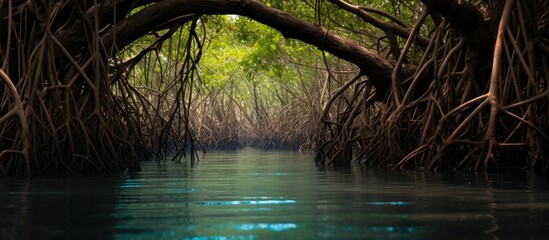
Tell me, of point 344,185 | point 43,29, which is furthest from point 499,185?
point 43,29

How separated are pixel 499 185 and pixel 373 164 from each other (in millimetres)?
3157

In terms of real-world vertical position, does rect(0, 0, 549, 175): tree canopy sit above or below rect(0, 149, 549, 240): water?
above

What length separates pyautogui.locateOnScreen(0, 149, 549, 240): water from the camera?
2590mm

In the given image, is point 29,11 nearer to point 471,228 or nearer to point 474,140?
point 474,140

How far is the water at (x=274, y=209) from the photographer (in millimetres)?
2590

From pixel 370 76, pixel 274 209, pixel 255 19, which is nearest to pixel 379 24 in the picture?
pixel 370 76

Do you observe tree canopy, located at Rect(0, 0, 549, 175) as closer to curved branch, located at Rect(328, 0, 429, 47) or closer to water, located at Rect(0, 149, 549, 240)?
curved branch, located at Rect(328, 0, 429, 47)

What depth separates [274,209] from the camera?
Result: 337cm

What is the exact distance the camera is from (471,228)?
2.67 meters

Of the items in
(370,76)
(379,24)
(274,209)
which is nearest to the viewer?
(274,209)

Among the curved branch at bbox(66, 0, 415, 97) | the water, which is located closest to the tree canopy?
the curved branch at bbox(66, 0, 415, 97)

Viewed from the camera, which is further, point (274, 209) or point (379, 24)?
point (379, 24)

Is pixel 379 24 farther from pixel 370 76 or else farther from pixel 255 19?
pixel 255 19

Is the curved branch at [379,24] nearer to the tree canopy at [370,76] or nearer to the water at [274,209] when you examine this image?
the tree canopy at [370,76]
